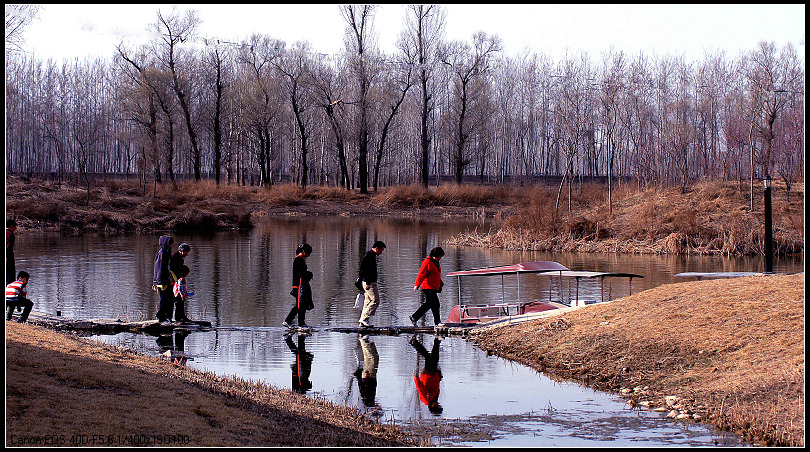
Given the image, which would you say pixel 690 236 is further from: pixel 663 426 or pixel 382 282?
pixel 663 426

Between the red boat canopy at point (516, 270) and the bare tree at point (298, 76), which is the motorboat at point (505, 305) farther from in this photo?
the bare tree at point (298, 76)

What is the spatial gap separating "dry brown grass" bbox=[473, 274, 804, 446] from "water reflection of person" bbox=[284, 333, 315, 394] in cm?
324

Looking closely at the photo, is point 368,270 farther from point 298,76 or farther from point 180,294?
point 298,76

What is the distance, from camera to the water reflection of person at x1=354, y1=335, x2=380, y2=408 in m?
11.4

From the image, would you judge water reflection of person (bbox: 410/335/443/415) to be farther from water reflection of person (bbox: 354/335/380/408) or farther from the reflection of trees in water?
the reflection of trees in water

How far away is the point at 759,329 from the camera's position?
1230 centimetres

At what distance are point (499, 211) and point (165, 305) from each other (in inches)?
1346

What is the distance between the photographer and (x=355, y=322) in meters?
17.9

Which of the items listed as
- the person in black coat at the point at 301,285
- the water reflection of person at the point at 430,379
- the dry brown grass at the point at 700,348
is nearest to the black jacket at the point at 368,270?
the person in black coat at the point at 301,285

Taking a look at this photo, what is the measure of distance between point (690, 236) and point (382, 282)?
16112 millimetres

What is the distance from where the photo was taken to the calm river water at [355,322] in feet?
32.9

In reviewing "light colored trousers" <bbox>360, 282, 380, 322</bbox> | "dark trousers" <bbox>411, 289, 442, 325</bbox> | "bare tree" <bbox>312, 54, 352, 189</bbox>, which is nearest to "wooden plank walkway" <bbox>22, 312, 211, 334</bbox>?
"light colored trousers" <bbox>360, 282, 380, 322</bbox>

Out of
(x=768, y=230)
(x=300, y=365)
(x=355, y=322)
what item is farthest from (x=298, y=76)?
(x=300, y=365)

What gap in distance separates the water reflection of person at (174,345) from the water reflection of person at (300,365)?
180 cm
